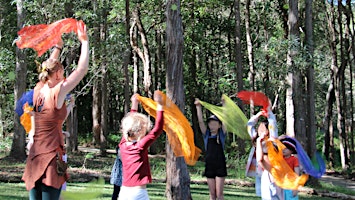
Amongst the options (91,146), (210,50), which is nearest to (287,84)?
(210,50)

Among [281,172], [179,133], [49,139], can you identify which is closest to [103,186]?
[179,133]

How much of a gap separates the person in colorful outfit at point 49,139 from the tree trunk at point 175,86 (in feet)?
18.6

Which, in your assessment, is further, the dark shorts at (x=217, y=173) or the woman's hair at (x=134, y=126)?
the dark shorts at (x=217, y=173)

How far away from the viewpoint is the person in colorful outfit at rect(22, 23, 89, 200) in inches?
170

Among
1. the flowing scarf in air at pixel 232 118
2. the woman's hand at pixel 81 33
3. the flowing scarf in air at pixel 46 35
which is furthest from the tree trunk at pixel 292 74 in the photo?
the woman's hand at pixel 81 33

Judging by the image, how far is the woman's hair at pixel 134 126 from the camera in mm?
5129

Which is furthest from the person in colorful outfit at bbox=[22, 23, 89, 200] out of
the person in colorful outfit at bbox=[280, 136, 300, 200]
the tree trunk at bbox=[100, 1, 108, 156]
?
the tree trunk at bbox=[100, 1, 108, 156]

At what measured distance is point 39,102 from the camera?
4469 mm

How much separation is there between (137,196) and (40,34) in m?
1.87

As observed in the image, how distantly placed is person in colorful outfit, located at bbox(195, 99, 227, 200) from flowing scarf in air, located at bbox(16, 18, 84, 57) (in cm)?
400

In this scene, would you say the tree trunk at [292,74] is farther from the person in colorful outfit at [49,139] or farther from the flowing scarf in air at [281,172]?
the person in colorful outfit at [49,139]

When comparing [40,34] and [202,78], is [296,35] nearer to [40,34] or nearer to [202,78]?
[40,34]

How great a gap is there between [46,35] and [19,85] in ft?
52.0

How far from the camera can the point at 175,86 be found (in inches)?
396
